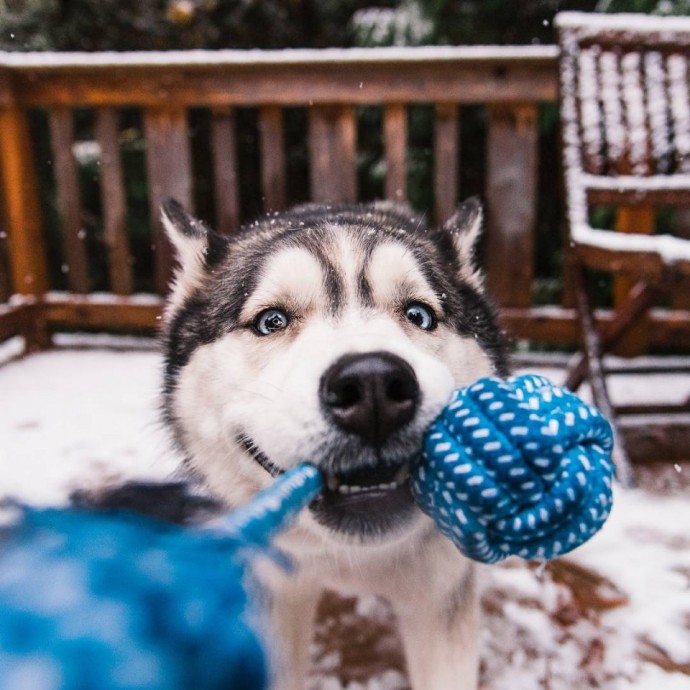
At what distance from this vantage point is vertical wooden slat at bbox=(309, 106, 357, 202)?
366 cm

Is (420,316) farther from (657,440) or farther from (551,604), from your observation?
(657,440)

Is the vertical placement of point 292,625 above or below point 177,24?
below

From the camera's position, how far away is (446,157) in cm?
364

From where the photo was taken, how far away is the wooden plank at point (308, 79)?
11.3ft

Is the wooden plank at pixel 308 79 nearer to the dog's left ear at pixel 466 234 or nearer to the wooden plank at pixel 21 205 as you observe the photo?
the wooden plank at pixel 21 205

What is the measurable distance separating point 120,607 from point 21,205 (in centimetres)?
413

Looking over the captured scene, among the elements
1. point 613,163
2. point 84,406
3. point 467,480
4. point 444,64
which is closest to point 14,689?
point 467,480

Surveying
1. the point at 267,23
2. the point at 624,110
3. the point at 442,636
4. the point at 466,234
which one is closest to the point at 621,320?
the point at 624,110

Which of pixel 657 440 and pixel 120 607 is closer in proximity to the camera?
pixel 120 607

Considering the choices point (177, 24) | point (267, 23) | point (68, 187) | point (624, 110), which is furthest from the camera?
point (267, 23)

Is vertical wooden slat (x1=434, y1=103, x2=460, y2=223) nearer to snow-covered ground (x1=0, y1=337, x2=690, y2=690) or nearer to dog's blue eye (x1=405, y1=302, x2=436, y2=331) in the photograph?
snow-covered ground (x1=0, y1=337, x2=690, y2=690)

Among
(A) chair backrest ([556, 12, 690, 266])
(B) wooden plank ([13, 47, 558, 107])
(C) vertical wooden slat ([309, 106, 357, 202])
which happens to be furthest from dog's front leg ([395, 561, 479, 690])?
A: (B) wooden plank ([13, 47, 558, 107])

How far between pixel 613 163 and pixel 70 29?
4867mm

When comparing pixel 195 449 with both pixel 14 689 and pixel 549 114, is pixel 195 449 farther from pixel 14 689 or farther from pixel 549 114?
pixel 549 114
